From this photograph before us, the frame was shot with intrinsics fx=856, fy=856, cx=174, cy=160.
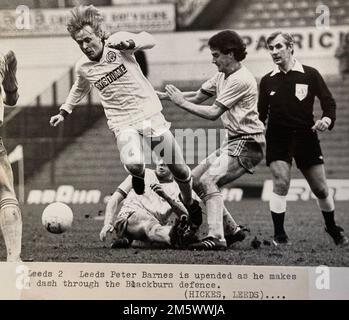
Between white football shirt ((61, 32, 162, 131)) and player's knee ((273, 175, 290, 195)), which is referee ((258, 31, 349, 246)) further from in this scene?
white football shirt ((61, 32, 162, 131))

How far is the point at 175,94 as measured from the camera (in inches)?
144

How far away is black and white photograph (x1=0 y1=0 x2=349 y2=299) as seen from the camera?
366cm

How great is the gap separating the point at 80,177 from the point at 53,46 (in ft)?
1.95

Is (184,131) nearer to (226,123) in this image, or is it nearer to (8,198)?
(226,123)

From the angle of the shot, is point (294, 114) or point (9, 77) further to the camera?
point (9, 77)

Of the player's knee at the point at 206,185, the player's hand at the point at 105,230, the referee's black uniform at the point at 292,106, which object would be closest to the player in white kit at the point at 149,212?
the player's hand at the point at 105,230

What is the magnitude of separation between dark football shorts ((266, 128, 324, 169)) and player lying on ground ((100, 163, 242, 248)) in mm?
399

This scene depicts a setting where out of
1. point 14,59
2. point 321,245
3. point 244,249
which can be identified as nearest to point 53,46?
point 14,59

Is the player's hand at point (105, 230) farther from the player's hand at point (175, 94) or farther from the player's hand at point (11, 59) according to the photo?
the player's hand at point (11, 59)

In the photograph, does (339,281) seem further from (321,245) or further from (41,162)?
(41,162)

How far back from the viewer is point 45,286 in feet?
12.1

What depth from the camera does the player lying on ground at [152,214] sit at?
3.69 meters

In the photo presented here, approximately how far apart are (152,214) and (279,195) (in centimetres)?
56

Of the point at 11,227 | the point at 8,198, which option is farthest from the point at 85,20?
the point at 11,227
